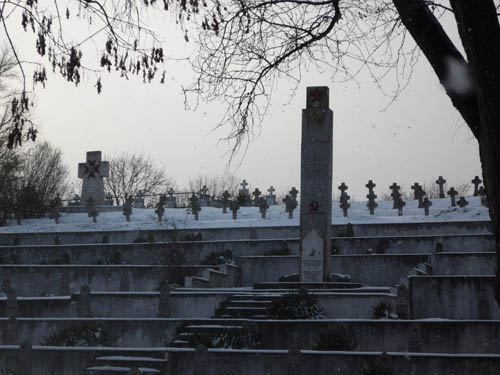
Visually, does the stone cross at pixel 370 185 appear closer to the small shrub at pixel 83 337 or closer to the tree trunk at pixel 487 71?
the small shrub at pixel 83 337

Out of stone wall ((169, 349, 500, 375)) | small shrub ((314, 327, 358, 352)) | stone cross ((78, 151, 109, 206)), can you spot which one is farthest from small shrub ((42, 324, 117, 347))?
stone cross ((78, 151, 109, 206))

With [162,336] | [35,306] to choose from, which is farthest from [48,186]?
[162,336]

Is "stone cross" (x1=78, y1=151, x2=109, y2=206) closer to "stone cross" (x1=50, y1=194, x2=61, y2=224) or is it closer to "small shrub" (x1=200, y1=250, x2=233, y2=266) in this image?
"stone cross" (x1=50, y1=194, x2=61, y2=224)

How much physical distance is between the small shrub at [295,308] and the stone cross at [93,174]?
21.3 meters

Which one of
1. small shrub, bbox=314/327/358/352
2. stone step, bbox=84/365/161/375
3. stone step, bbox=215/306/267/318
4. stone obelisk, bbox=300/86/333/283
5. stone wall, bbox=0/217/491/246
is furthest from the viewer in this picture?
stone wall, bbox=0/217/491/246

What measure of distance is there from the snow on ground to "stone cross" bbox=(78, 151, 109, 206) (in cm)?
167

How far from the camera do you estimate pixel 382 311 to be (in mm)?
16406

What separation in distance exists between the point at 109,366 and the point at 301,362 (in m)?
3.46

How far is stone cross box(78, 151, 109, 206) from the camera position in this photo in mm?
36719

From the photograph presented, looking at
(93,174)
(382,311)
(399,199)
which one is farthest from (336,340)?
(93,174)

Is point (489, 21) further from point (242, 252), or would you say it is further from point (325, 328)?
point (242, 252)

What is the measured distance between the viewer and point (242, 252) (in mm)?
24156

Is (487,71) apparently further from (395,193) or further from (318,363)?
(395,193)

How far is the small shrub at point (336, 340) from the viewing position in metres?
14.2
